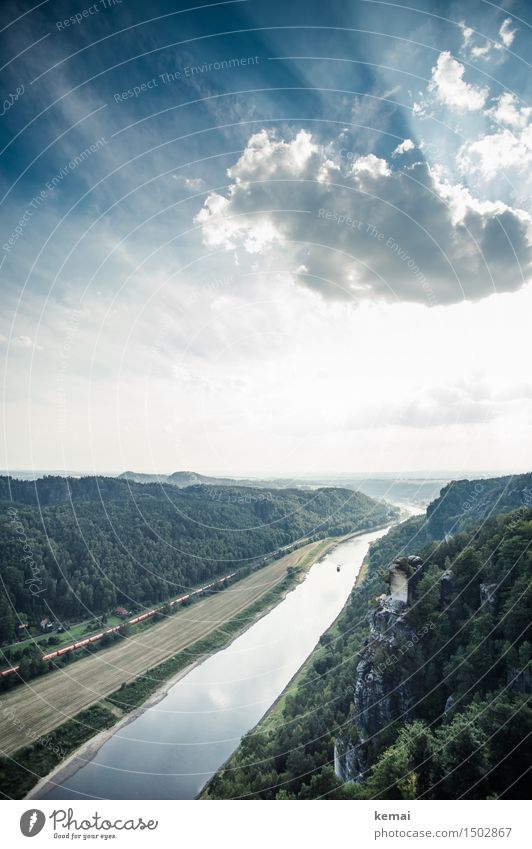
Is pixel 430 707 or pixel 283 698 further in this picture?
pixel 283 698

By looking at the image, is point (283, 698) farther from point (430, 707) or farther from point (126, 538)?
point (126, 538)

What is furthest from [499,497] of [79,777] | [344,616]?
[79,777]

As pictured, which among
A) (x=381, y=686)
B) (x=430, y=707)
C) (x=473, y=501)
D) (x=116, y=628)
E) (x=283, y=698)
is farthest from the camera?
(x=473, y=501)

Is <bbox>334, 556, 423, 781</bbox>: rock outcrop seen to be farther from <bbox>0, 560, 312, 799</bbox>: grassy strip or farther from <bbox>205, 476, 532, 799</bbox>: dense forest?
<bbox>0, 560, 312, 799</bbox>: grassy strip

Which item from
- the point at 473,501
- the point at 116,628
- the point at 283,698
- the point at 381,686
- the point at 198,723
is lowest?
the point at 116,628

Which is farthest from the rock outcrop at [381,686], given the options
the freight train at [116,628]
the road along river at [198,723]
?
the freight train at [116,628]

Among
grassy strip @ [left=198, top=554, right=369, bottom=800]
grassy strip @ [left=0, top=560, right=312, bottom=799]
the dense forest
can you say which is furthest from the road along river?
the dense forest

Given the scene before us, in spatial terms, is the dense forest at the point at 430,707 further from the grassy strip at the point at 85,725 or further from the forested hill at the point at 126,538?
the forested hill at the point at 126,538

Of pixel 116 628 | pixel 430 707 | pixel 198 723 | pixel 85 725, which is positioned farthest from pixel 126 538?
pixel 430 707
